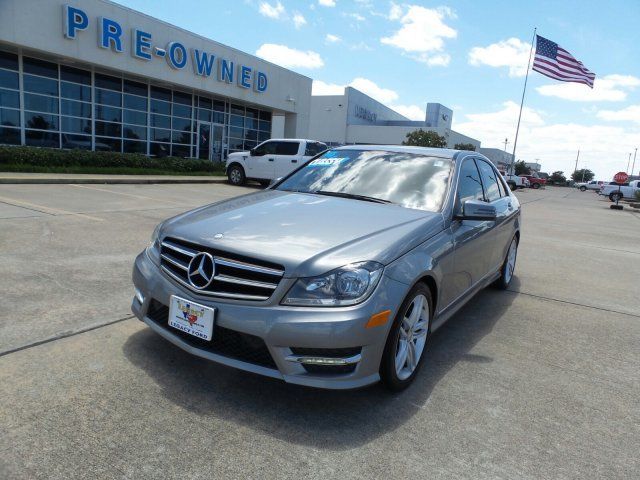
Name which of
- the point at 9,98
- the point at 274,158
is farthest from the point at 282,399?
the point at 9,98

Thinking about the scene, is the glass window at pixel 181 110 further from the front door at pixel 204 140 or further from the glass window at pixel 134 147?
the glass window at pixel 134 147

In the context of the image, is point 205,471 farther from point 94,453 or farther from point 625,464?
point 625,464

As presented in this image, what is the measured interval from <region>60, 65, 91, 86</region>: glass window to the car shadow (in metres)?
18.7

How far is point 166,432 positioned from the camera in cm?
246

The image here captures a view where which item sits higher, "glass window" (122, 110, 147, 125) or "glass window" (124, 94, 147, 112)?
"glass window" (124, 94, 147, 112)

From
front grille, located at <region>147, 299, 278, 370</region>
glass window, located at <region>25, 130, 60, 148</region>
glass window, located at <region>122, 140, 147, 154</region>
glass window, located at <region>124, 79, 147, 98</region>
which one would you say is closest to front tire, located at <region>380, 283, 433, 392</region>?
front grille, located at <region>147, 299, 278, 370</region>

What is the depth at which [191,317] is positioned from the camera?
2.76m

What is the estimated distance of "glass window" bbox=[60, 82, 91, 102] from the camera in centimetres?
1867

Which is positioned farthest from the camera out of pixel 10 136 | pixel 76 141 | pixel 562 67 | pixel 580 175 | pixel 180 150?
pixel 580 175

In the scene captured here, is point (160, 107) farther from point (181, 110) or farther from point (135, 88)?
point (135, 88)

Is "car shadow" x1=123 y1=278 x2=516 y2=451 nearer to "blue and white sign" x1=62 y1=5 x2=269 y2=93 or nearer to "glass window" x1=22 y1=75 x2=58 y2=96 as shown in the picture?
"blue and white sign" x1=62 y1=5 x2=269 y2=93

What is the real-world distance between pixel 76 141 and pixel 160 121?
14.3 ft

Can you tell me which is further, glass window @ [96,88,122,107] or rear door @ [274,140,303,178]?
glass window @ [96,88,122,107]

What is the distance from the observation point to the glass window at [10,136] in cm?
1712
